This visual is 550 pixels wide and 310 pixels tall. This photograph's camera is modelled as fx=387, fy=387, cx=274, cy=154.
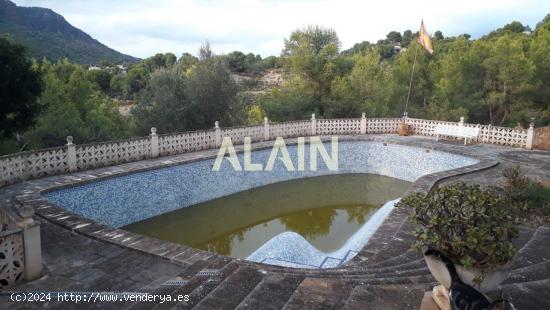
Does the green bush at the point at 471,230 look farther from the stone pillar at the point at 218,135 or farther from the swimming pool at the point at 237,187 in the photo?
the stone pillar at the point at 218,135

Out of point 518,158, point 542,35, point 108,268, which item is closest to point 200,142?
point 108,268

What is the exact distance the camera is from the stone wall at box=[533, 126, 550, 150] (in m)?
13.8

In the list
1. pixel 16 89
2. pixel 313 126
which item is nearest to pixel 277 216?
pixel 313 126

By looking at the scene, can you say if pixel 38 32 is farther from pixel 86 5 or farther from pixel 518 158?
pixel 518 158

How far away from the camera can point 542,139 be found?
1379 centimetres

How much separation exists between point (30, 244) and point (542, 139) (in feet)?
51.0

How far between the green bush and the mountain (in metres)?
28.2

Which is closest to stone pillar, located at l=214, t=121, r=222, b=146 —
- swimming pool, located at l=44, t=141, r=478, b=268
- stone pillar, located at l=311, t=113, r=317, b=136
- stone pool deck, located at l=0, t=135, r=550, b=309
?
swimming pool, located at l=44, t=141, r=478, b=268

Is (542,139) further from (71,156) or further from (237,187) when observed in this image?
(71,156)

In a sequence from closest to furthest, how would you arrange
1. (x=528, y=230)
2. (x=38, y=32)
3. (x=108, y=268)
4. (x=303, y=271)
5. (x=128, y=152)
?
(x=303, y=271) < (x=108, y=268) < (x=528, y=230) < (x=128, y=152) < (x=38, y=32)

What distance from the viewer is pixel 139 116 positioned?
16562 mm

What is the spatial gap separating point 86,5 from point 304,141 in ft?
42.8

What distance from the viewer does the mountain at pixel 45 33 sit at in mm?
28422

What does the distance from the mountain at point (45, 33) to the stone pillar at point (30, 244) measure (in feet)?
80.4
